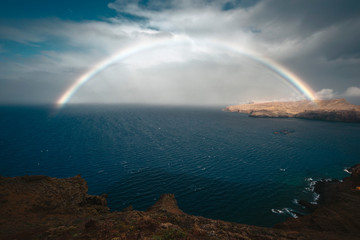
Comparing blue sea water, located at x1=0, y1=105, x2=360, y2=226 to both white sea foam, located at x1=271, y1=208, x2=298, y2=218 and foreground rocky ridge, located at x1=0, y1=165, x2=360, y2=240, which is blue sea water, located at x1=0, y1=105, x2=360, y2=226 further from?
foreground rocky ridge, located at x1=0, y1=165, x2=360, y2=240

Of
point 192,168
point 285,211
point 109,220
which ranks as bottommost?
point 285,211

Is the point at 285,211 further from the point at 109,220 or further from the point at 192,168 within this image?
the point at 109,220

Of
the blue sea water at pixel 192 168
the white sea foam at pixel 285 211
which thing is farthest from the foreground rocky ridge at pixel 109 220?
the blue sea water at pixel 192 168

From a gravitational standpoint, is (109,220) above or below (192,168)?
above

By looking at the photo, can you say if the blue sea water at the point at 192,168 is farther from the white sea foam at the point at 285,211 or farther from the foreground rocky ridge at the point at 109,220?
the foreground rocky ridge at the point at 109,220

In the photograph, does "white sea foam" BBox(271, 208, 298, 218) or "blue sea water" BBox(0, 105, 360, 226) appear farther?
"blue sea water" BBox(0, 105, 360, 226)

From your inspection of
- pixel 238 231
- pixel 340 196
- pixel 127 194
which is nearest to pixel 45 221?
pixel 127 194

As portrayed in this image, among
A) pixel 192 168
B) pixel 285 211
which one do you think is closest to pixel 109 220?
pixel 285 211

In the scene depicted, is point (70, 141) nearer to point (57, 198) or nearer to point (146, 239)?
point (57, 198)

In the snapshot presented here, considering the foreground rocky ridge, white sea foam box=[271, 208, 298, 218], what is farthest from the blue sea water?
the foreground rocky ridge
